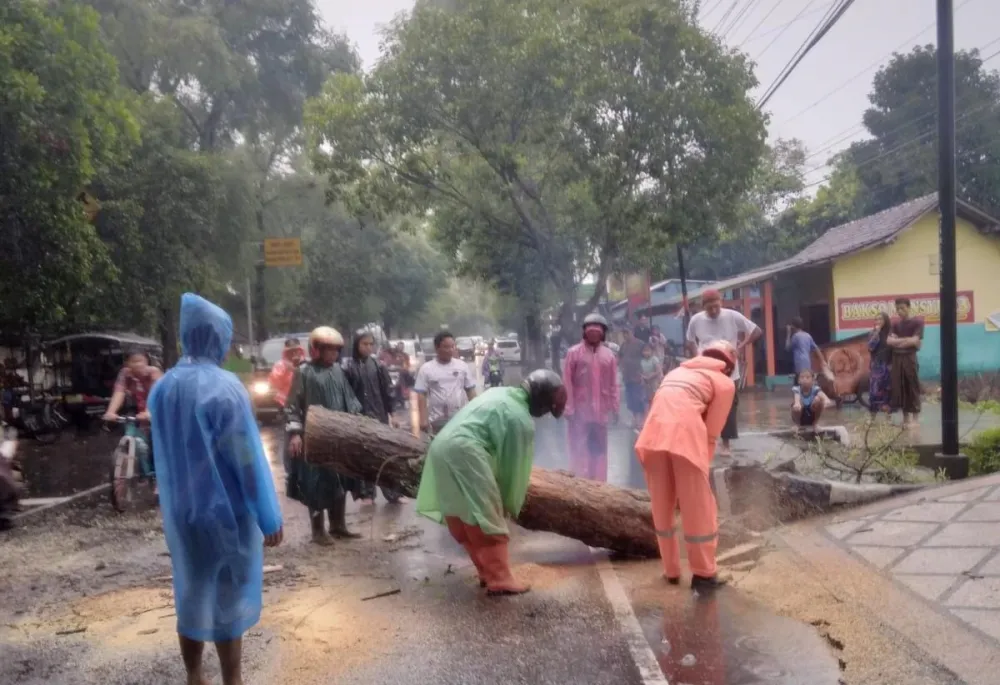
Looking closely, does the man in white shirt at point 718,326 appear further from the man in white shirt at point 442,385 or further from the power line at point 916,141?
the power line at point 916,141

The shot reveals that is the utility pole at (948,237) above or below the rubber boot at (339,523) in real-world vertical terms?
above

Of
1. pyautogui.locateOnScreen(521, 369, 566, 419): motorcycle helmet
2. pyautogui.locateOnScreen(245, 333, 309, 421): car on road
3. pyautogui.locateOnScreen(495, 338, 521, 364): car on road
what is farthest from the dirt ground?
pyautogui.locateOnScreen(495, 338, 521, 364): car on road

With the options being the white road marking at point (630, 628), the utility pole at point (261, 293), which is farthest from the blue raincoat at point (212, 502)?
the utility pole at point (261, 293)

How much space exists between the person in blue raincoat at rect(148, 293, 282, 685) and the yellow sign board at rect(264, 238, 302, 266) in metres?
23.8

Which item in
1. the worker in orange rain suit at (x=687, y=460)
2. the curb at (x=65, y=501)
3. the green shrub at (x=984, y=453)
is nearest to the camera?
the worker in orange rain suit at (x=687, y=460)

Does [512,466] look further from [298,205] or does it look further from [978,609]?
[298,205]

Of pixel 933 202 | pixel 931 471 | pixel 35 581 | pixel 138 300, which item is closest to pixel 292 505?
pixel 35 581

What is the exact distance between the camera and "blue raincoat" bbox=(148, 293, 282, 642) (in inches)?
157

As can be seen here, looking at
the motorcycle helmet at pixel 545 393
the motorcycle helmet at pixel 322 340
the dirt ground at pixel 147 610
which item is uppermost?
the motorcycle helmet at pixel 322 340

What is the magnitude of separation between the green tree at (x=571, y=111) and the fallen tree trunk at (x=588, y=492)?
11.0 metres

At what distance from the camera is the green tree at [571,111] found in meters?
17.2

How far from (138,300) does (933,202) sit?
17551 millimetres

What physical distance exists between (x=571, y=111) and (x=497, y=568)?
519 inches

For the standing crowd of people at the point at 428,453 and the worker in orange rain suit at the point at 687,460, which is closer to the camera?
the standing crowd of people at the point at 428,453
